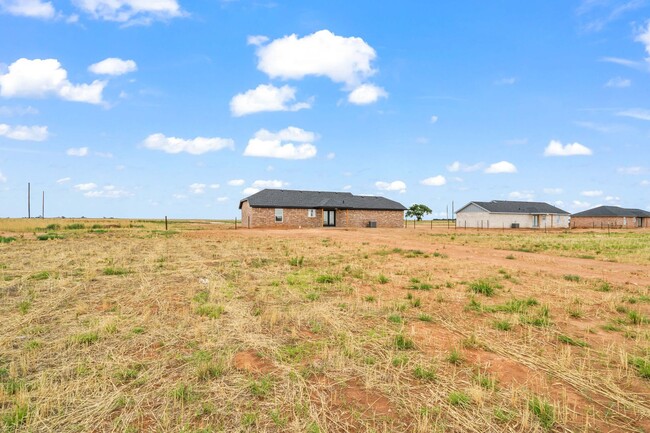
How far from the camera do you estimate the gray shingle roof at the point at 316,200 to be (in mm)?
54438

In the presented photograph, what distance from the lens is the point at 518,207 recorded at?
7025 centimetres

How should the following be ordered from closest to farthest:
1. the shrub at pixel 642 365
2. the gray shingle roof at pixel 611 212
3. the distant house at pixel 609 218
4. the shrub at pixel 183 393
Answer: the shrub at pixel 183 393 < the shrub at pixel 642 365 < the distant house at pixel 609 218 < the gray shingle roof at pixel 611 212

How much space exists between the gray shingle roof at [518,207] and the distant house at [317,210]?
16975mm

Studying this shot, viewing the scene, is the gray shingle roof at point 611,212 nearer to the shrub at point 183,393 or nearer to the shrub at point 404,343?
the shrub at point 404,343

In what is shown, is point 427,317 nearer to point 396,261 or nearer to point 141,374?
point 141,374

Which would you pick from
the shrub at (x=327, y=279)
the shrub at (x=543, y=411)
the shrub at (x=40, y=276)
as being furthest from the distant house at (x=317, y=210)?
the shrub at (x=543, y=411)

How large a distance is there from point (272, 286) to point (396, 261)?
24.0 ft

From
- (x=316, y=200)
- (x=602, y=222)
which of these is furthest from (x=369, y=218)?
(x=602, y=222)

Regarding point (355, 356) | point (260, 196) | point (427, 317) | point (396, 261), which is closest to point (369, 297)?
point (427, 317)

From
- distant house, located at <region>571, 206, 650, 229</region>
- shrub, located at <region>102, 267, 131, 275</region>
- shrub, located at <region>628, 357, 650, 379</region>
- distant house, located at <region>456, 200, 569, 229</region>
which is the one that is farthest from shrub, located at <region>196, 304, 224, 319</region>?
distant house, located at <region>571, 206, 650, 229</region>

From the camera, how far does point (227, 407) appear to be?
439 cm

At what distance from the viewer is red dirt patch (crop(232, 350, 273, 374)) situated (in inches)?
214

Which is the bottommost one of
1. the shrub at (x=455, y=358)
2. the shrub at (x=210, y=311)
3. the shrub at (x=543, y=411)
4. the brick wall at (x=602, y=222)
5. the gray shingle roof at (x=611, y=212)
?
the shrub at (x=543, y=411)

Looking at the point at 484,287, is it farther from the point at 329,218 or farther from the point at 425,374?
the point at 329,218
